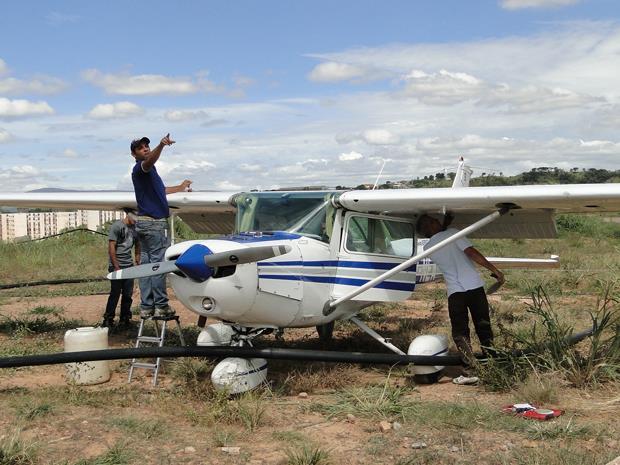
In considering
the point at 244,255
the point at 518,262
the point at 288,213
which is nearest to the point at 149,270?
the point at 244,255

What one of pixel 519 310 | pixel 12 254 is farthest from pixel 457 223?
pixel 12 254

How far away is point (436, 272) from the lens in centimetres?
982

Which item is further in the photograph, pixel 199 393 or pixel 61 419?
pixel 199 393

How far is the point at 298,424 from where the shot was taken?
5379 millimetres

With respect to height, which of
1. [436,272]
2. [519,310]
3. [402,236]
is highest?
[402,236]

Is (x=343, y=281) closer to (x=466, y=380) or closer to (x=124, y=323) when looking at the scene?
(x=466, y=380)

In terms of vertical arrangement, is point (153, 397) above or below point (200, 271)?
below

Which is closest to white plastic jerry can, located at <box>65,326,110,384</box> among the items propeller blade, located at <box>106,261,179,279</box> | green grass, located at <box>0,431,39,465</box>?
propeller blade, located at <box>106,261,179,279</box>

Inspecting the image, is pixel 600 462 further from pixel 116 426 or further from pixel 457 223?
pixel 457 223

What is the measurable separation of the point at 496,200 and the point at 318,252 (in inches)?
76.1

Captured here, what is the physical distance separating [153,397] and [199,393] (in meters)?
0.45

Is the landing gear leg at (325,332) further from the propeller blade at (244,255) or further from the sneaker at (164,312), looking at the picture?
the propeller blade at (244,255)

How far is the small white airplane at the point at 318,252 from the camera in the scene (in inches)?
229

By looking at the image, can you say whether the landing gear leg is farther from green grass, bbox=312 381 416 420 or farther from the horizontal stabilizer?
→ the horizontal stabilizer
